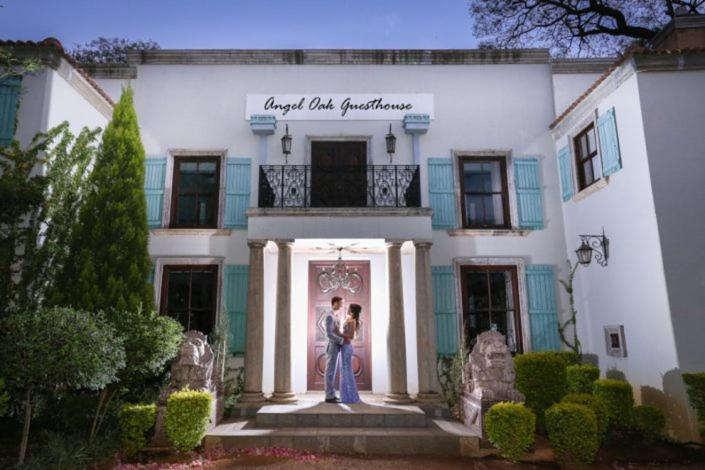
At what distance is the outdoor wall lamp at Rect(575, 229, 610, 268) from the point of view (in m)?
8.94

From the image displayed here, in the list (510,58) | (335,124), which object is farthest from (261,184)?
(510,58)

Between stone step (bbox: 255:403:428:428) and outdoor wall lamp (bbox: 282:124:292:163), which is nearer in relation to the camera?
stone step (bbox: 255:403:428:428)

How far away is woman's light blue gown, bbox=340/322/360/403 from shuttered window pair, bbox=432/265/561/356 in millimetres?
2106

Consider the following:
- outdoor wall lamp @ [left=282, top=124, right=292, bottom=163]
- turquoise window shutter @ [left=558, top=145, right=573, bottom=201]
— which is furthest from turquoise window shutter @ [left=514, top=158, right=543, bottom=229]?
outdoor wall lamp @ [left=282, top=124, right=292, bottom=163]

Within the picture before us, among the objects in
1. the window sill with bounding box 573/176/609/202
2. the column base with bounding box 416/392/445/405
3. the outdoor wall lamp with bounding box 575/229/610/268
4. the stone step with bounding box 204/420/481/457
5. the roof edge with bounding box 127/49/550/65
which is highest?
the roof edge with bounding box 127/49/550/65

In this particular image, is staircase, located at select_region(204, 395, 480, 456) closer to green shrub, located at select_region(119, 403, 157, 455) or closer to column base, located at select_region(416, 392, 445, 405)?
column base, located at select_region(416, 392, 445, 405)

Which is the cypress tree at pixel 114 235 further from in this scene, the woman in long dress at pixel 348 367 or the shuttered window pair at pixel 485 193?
the shuttered window pair at pixel 485 193

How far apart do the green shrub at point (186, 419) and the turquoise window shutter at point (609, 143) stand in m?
7.79

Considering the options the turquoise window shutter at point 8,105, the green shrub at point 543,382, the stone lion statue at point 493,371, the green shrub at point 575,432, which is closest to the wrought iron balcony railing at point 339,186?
the stone lion statue at point 493,371

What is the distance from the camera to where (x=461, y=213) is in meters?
10.5

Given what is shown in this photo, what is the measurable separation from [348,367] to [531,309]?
408 cm

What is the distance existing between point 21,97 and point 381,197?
683 cm

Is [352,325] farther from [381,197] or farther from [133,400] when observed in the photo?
[133,400]

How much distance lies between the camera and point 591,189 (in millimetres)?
9328
